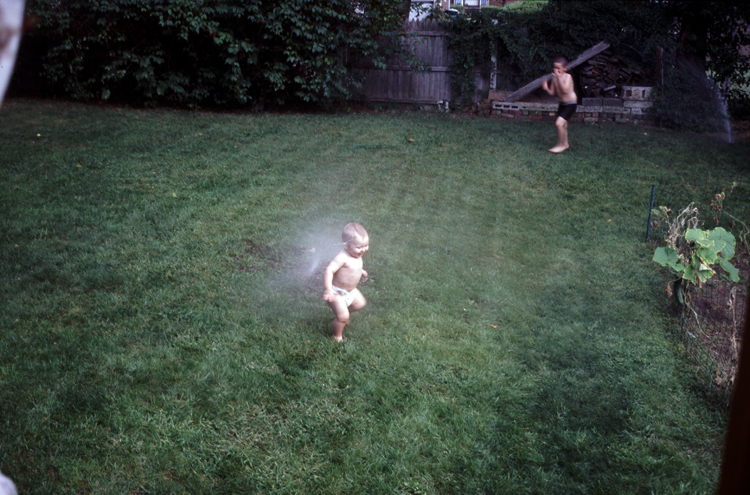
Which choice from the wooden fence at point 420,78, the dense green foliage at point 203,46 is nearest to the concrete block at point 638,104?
the wooden fence at point 420,78

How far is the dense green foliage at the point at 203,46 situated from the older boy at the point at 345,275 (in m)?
8.01

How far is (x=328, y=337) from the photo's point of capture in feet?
12.0

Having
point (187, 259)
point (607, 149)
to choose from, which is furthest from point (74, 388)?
point (607, 149)

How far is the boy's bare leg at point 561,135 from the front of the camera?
843 cm

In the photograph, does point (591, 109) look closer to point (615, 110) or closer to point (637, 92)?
point (615, 110)

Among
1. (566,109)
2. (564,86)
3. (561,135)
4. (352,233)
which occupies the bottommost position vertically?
(352,233)

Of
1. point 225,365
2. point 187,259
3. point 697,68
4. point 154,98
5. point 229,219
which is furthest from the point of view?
point 697,68

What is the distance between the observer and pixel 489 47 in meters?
A: 12.6

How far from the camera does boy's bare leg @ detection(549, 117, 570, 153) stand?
8.43m

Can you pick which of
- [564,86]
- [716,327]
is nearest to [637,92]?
[564,86]

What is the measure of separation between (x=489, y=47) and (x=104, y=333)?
37.5ft

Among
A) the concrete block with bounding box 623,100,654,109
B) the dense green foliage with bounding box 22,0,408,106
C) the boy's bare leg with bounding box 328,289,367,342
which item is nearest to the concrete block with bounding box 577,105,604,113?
the concrete block with bounding box 623,100,654,109

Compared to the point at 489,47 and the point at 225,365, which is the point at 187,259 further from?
the point at 489,47

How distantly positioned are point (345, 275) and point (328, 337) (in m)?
0.46
